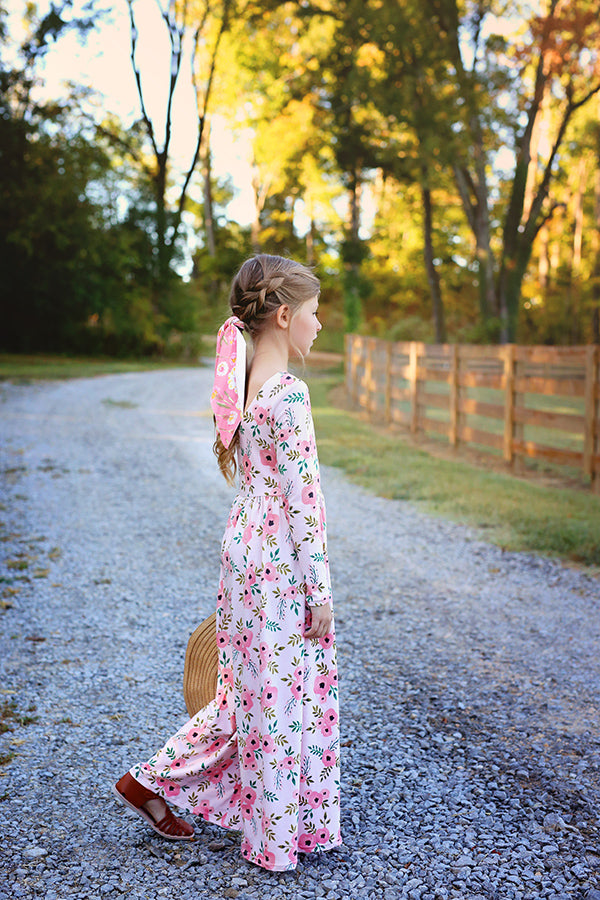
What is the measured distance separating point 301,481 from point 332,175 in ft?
101

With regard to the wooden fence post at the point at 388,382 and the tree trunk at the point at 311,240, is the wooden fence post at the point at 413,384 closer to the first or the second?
the wooden fence post at the point at 388,382

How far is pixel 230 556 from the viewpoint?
2379 millimetres

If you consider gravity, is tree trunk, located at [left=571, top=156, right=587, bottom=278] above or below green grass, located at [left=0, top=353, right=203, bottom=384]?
above

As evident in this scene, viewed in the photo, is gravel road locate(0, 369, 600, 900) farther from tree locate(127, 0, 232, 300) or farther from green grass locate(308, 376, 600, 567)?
tree locate(127, 0, 232, 300)

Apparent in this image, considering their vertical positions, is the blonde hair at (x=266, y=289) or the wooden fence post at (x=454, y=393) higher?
the blonde hair at (x=266, y=289)

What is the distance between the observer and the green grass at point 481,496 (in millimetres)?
6215

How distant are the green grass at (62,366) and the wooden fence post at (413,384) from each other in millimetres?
10776

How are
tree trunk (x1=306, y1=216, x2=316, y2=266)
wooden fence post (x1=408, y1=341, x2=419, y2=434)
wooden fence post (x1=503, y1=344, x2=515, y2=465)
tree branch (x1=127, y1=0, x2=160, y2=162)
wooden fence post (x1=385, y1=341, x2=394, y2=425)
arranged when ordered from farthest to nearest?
tree trunk (x1=306, y1=216, x2=316, y2=266)
tree branch (x1=127, y1=0, x2=160, y2=162)
wooden fence post (x1=385, y1=341, x2=394, y2=425)
wooden fence post (x1=408, y1=341, x2=419, y2=434)
wooden fence post (x1=503, y1=344, x2=515, y2=465)

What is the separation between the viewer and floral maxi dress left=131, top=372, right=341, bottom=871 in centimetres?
228

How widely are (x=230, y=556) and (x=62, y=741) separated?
4.45 feet

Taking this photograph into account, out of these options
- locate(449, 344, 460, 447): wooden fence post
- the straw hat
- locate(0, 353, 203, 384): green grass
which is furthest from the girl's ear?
locate(0, 353, 203, 384): green grass

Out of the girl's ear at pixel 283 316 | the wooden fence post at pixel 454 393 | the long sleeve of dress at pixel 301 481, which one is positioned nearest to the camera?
the long sleeve of dress at pixel 301 481

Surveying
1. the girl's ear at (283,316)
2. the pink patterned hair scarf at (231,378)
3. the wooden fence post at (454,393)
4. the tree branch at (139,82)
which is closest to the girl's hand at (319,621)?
the pink patterned hair scarf at (231,378)

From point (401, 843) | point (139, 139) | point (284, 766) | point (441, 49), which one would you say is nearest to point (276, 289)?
point (284, 766)
